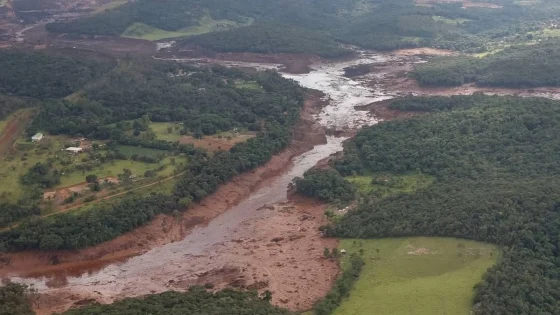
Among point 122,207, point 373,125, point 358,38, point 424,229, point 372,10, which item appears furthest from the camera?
point 372,10

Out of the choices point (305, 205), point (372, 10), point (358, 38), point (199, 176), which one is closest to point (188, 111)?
point (199, 176)

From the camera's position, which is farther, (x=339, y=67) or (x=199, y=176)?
(x=339, y=67)

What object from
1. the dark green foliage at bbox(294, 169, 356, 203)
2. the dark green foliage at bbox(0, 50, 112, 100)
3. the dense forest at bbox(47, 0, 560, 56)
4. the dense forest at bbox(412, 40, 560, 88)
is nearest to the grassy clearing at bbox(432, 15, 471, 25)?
the dense forest at bbox(47, 0, 560, 56)

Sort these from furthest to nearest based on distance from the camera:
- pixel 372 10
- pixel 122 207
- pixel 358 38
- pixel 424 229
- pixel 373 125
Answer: pixel 372 10 < pixel 358 38 < pixel 373 125 < pixel 122 207 < pixel 424 229

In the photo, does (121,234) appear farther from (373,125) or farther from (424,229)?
(373,125)

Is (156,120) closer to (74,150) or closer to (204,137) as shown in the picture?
(204,137)

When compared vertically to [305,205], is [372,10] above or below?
above

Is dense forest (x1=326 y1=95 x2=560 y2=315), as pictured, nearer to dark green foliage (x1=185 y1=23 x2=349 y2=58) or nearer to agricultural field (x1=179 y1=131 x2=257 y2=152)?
agricultural field (x1=179 y1=131 x2=257 y2=152)
